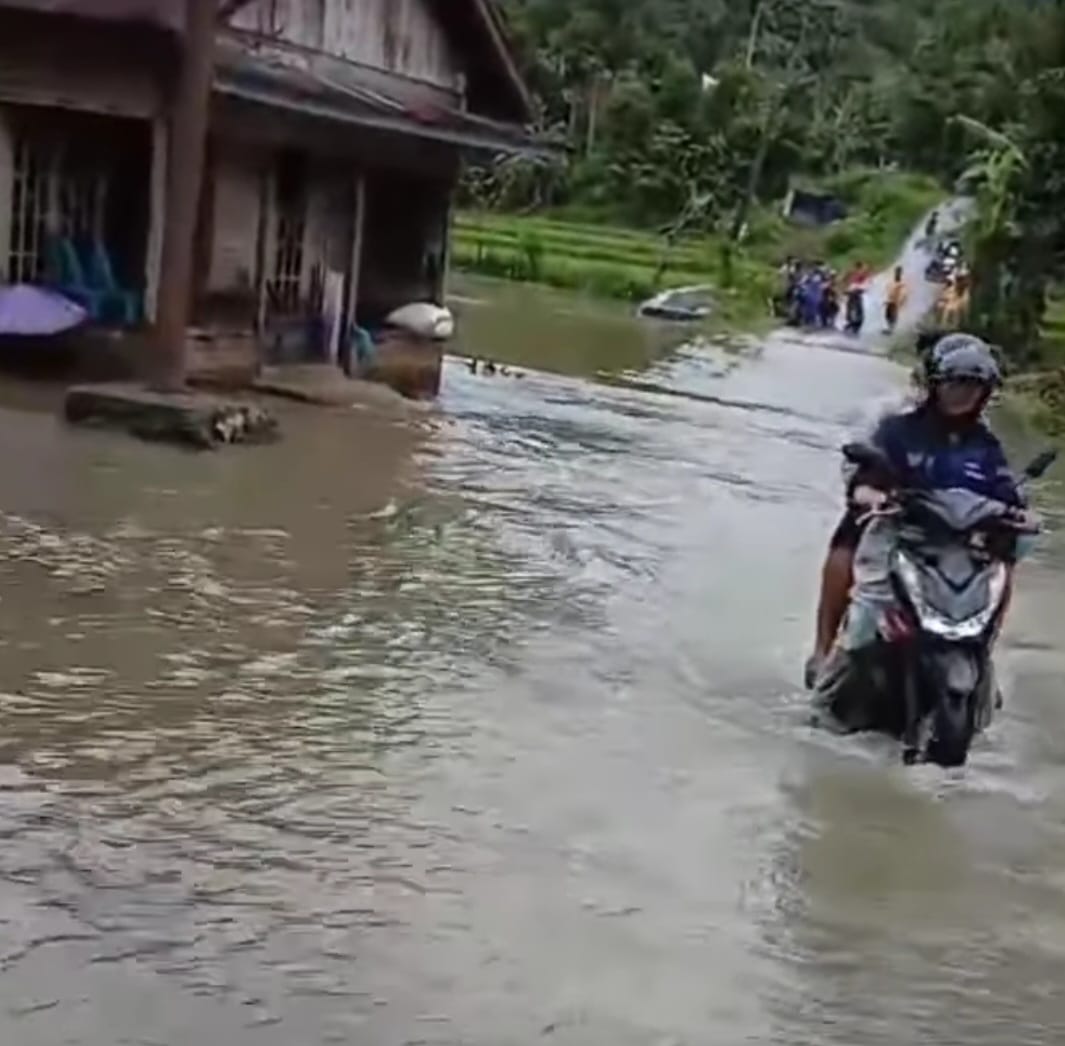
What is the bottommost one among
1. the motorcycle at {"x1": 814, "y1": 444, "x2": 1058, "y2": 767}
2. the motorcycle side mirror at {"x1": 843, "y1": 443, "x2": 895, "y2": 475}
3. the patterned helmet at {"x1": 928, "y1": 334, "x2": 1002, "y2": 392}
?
the motorcycle at {"x1": 814, "y1": 444, "x2": 1058, "y2": 767}

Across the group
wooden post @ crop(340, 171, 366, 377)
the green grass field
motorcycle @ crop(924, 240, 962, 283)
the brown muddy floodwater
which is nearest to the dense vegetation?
the green grass field

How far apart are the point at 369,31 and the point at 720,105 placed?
45.3 m

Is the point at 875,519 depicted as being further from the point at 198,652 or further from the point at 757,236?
the point at 757,236

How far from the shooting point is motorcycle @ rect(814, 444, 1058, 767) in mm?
7066

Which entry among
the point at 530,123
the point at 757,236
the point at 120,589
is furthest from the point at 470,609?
the point at 757,236

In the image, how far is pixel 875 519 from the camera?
24.3ft

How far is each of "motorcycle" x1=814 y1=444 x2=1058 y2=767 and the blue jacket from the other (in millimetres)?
77

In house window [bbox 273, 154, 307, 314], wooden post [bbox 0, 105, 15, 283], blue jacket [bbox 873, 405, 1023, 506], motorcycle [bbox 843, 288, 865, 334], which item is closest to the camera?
blue jacket [bbox 873, 405, 1023, 506]

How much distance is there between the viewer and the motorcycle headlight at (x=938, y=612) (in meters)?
7.03

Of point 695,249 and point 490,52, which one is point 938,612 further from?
point 695,249

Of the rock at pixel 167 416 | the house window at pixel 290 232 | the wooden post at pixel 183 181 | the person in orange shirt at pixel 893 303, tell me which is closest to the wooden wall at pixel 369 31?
the house window at pixel 290 232

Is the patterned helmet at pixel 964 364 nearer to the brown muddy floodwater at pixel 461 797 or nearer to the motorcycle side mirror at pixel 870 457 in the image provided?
the motorcycle side mirror at pixel 870 457

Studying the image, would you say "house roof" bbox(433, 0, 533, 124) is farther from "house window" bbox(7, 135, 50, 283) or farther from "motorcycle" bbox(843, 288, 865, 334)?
"motorcycle" bbox(843, 288, 865, 334)

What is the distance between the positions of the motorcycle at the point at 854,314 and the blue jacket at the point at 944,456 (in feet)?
126
